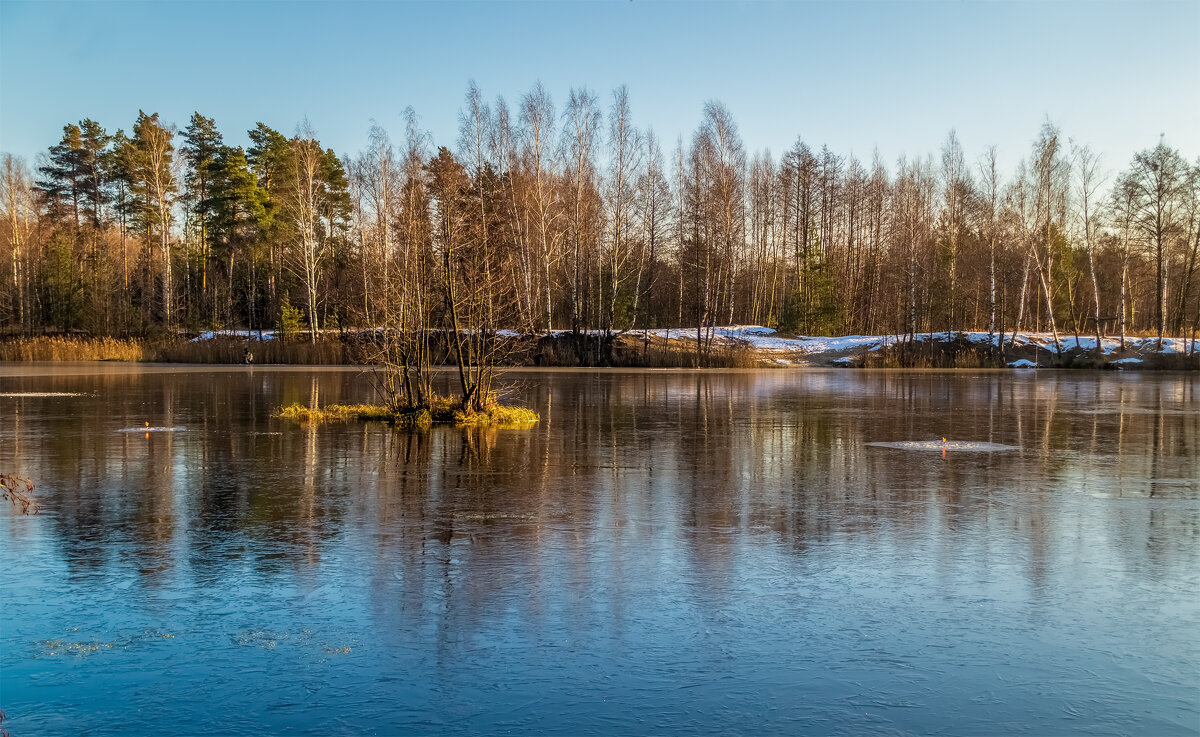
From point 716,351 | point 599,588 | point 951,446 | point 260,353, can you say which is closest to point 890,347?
point 716,351

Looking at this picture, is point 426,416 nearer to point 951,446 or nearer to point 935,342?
point 951,446

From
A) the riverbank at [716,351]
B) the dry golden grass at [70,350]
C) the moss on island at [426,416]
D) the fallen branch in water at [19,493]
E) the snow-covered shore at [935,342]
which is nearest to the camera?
the fallen branch in water at [19,493]

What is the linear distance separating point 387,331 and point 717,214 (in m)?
42.4

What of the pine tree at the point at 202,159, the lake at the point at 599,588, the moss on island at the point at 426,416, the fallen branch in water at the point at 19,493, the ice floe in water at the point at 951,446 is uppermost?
the pine tree at the point at 202,159

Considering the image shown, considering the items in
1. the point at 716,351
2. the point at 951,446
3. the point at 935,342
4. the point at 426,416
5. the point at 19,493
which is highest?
the point at 935,342

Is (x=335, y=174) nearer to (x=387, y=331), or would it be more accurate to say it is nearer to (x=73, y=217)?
(x=73, y=217)

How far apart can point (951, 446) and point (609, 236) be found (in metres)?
49.6

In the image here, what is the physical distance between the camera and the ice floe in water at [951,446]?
58.4ft

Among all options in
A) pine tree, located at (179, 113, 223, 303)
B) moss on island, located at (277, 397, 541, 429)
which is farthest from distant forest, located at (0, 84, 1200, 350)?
moss on island, located at (277, 397, 541, 429)

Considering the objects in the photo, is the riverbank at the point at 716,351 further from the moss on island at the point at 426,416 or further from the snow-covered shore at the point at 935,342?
the moss on island at the point at 426,416

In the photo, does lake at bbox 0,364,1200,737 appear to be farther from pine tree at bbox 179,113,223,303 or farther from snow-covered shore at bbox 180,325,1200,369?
pine tree at bbox 179,113,223,303

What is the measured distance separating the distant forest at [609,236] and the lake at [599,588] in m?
36.7

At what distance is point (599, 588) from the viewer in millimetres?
8273

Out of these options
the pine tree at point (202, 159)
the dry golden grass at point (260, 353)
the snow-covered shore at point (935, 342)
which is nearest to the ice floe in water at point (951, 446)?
the snow-covered shore at point (935, 342)
